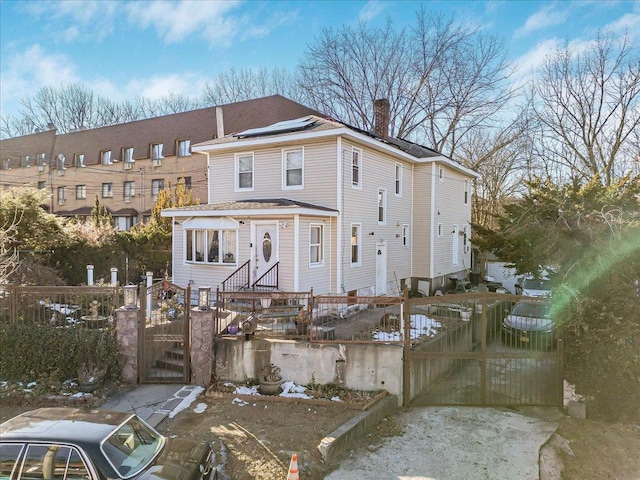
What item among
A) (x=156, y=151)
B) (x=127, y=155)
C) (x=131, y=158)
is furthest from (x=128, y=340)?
(x=127, y=155)

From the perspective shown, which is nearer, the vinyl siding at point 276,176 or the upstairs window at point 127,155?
the vinyl siding at point 276,176

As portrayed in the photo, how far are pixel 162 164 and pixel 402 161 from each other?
21216 mm

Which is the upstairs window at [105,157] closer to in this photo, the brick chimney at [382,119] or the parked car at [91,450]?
the brick chimney at [382,119]

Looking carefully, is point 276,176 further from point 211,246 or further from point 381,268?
point 381,268

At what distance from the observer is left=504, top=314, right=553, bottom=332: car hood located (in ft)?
42.8

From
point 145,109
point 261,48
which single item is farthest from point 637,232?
point 145,109

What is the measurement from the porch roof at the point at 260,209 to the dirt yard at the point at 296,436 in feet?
21.0

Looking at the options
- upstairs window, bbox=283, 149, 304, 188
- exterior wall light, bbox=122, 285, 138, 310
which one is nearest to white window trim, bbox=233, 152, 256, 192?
upstairs window, bbox=283, 149, 304, 188

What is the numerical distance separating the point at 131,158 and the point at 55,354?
29.1m

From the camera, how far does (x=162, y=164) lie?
3325 cm

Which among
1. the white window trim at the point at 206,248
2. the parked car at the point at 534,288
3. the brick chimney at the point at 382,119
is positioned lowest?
the parked car at the point at 534,288

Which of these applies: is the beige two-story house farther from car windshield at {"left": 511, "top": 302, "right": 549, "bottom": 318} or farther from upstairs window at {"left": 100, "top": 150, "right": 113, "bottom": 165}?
upstairs window at {"left": 100, "top": 150, "right": 113, "bottom": 165}

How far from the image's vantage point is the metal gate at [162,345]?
9.34 metres

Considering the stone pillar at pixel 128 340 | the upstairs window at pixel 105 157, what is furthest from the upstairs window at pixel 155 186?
the stone pillar at pixel 128 340
